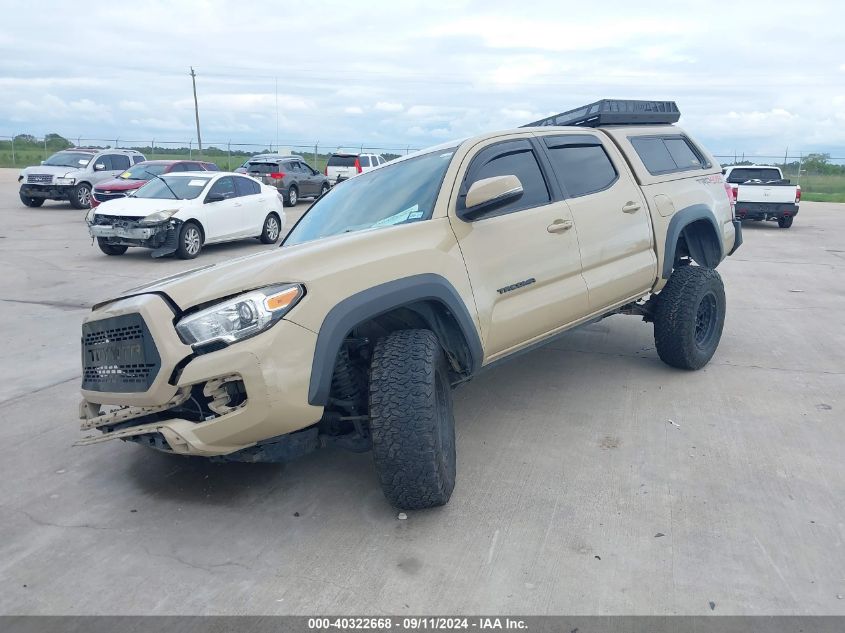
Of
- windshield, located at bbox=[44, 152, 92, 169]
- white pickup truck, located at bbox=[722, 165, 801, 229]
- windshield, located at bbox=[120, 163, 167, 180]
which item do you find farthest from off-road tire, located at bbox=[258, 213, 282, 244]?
white pickup truck, located at bbox=[722, 165, 801, 229]

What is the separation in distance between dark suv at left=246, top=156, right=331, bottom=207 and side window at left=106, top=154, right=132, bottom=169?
368 cm

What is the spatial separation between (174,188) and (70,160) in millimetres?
10382

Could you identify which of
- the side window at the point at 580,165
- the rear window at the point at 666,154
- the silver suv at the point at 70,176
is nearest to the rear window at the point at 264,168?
the silver suv at the point at 70,176

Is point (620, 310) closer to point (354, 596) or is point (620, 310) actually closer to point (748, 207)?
point (354, 596)

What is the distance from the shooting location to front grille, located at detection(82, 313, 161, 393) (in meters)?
3.29

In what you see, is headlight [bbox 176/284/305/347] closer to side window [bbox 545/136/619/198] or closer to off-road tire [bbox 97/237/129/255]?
side window [bbox 545/136/619/198]

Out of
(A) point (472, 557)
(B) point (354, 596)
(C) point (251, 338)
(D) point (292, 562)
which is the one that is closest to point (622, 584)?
(A) point (472, 557)

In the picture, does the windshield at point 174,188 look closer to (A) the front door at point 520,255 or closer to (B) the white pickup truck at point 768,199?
(A) the front door at point 520,255

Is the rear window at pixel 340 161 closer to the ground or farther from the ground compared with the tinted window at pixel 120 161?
closer to the ground

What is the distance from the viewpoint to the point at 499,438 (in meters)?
4.52

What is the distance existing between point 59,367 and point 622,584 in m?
5.05

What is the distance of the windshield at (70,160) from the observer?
21.5 meters

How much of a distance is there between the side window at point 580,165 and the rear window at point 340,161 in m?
25.2

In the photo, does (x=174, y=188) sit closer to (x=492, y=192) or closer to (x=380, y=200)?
(x=380, y=200)
